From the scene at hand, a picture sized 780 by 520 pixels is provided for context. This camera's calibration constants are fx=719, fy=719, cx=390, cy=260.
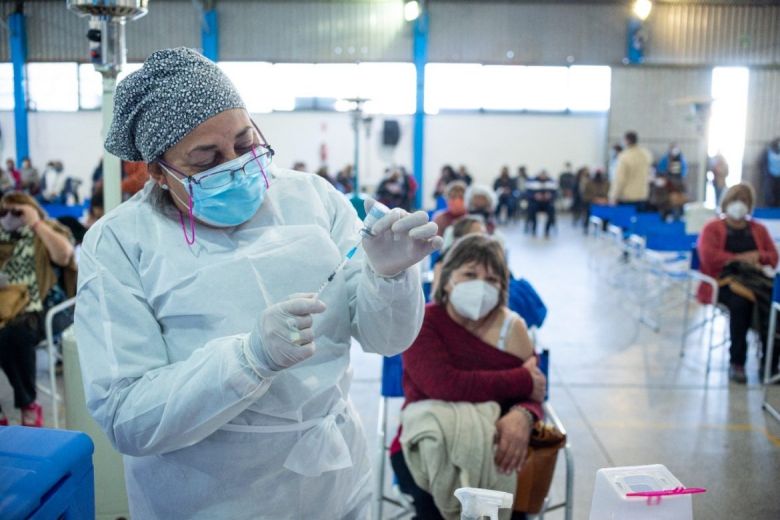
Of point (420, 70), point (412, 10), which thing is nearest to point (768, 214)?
point (412, 10)

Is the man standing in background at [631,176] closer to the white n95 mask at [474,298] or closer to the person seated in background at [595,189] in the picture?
the person seated in background at [595,189]

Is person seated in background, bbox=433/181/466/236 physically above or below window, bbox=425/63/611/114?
below

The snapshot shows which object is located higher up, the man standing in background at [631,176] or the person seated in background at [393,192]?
the man standing in background at [631,176]

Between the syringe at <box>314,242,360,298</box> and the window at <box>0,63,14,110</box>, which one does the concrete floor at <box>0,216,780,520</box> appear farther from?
the window at <box>0,63,14,110</box>

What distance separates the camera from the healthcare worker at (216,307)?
1.12 m

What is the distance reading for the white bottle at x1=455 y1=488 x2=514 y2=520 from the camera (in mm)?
1112

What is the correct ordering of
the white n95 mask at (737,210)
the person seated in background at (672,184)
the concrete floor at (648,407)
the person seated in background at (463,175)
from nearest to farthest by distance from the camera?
the concrete floor at (648,407), the white n95 mask at (737,210), the person seated in background at (672,184), the person seated in background at (463,175)

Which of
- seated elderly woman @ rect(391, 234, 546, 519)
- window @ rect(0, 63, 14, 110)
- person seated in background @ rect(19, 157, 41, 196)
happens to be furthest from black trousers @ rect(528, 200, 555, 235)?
window @ rect(0, 63, 14, 110)

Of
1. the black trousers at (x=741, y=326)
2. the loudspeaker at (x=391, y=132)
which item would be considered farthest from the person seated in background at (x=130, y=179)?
the loudspeaker at (x=391, y=132)

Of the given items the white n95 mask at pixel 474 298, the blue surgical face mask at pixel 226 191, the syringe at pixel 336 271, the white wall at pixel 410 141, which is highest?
the white wall at pixel 410 141

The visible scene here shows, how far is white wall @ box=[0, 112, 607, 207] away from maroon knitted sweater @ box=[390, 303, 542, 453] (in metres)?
14.9

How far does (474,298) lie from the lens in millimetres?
2414

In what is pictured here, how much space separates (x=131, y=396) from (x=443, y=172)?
599 inches

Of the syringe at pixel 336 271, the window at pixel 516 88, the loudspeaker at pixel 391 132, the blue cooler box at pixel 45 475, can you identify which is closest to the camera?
the blue cooler box at pixel 45 475
